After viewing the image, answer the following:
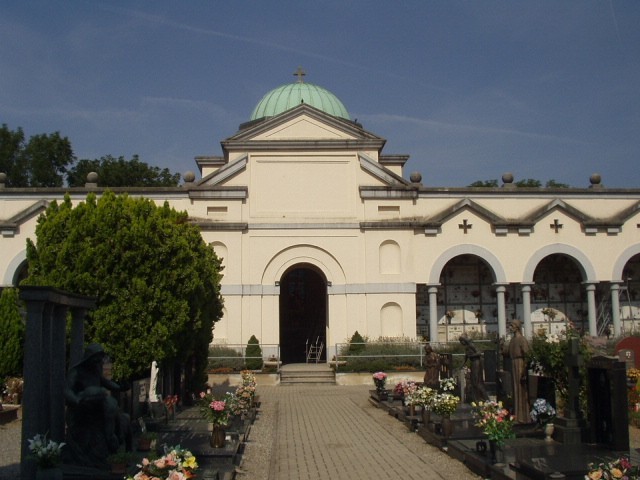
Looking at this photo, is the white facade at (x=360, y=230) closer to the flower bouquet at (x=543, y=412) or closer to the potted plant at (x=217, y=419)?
the flower bouquet at (x=543, y=412)

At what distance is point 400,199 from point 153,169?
3068 cm

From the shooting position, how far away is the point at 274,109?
36281mm

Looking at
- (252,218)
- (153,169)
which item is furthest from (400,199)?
(153,169)

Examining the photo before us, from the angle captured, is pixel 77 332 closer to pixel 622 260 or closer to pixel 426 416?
pixel 426 416

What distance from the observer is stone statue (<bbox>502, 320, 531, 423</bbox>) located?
1530cm

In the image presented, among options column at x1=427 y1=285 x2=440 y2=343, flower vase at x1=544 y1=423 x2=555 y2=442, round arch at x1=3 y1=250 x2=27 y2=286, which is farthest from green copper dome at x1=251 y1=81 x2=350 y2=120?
flower vase at x1=544 y1=423 x2=555 y2=442

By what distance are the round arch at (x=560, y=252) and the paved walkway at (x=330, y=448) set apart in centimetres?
1246

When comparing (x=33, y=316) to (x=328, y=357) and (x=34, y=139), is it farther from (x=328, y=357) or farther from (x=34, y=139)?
(x=34, y=139)

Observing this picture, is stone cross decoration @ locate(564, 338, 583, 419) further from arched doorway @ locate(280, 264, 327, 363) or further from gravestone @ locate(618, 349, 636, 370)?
arched doorway @ locate(280, 264, 327, 363)

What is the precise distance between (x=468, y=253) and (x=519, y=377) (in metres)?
15.3

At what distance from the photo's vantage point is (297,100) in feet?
119

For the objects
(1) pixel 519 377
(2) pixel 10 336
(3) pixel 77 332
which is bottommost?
(1) pixel 519 377

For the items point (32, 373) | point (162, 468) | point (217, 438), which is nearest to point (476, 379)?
point (217, 438)

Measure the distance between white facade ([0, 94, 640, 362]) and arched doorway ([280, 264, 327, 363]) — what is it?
3.79 metres
